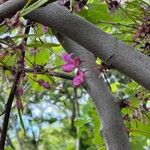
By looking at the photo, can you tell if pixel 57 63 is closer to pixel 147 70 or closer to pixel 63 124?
pixel 147 70

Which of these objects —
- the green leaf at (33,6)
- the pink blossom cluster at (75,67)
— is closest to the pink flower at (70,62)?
the pink blossom cluster at (75,67)

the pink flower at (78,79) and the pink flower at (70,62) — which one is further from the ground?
the pink flower at (70,62)

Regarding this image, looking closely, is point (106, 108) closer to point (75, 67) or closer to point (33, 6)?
point (75, 67)

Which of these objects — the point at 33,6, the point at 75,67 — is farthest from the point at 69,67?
the point at 33,6

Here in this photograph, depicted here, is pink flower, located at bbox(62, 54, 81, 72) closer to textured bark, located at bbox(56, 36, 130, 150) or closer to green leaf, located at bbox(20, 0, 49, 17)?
textured bark, located at bbox(56, 36, 130, 150)

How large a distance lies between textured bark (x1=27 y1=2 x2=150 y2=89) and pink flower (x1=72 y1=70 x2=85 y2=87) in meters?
0.07

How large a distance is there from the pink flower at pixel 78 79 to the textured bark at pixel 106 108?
0.06ft

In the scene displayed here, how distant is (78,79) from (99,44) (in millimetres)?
83

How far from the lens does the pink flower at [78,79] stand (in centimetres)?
58

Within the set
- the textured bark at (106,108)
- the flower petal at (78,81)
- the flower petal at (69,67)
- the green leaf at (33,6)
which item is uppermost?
the green leaf at (33,6)

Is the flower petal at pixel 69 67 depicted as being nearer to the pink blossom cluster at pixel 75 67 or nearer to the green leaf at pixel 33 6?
the pink blossom cluster at pixel 75 67

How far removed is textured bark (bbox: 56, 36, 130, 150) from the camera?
1.99 ft

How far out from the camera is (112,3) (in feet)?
2.25

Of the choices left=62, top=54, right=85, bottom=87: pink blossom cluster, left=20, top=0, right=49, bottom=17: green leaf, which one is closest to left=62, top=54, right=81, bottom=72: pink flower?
left=62, top=54, right=85, bottom=87: pink blossom cluster
